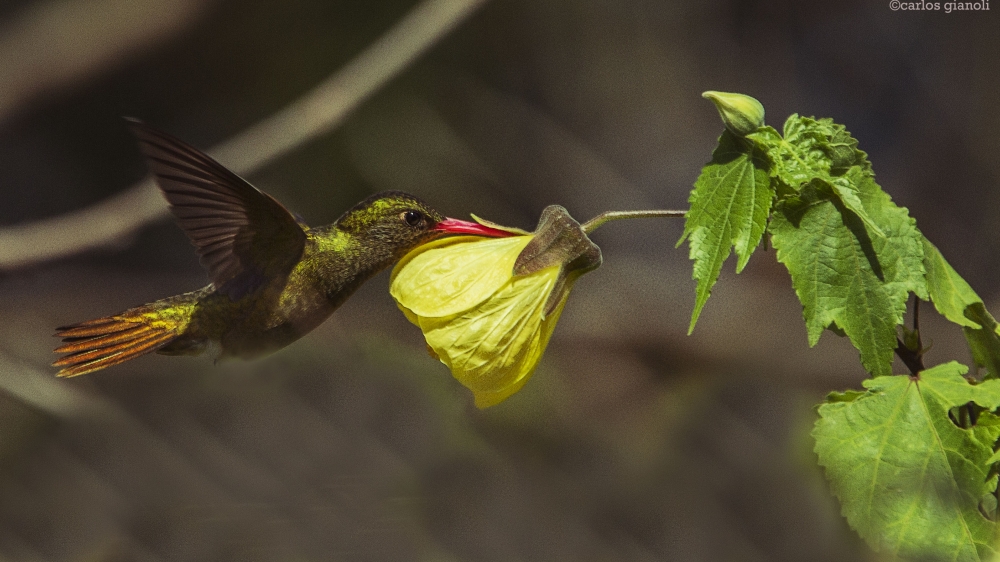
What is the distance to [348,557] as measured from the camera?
271cm

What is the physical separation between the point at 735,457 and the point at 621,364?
0.53 metres

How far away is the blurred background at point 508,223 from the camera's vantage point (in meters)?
3.11

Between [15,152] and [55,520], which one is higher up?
[15,152]

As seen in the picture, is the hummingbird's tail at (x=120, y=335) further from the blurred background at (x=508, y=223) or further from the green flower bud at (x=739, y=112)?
the blurred background at (x=508, y=223)

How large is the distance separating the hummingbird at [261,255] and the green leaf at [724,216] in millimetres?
182

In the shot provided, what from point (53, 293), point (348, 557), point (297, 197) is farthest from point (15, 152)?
point (348, 557)

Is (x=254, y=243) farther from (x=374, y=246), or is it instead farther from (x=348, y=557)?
(x=348, y=557)

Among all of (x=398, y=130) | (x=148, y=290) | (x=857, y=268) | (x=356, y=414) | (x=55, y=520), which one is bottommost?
(x=55, y=520)

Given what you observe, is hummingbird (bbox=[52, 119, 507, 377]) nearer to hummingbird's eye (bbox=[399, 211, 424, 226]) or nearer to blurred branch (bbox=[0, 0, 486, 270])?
hummingbird's eye (bbox=[399, 211, 424, 226])

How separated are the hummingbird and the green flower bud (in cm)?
22

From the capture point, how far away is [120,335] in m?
0.78

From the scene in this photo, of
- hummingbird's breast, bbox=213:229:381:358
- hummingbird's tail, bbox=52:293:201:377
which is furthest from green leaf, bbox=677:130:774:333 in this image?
hummingbird's tail, bbox=52:293:201:377

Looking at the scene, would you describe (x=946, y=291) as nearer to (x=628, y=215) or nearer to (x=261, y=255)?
(x=628, y=215)

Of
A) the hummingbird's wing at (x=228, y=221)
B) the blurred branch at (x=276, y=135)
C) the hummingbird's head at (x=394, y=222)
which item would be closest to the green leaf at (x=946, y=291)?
the hummingbird's head at (x=394, y=222)
